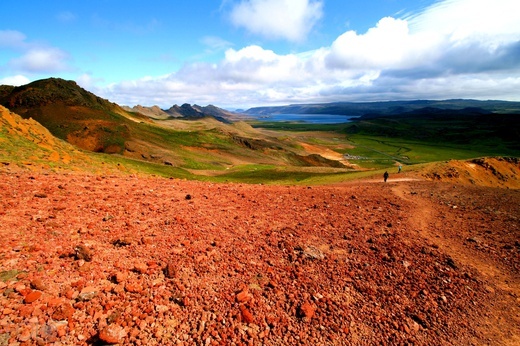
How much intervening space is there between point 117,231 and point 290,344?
6.58 metres

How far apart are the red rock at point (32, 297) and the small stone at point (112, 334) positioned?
5.61 feet

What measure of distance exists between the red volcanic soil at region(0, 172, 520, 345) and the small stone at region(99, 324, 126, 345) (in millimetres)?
22

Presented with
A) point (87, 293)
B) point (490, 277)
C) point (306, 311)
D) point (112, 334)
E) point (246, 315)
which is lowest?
point (490, 277)

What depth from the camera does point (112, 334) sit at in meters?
5.39

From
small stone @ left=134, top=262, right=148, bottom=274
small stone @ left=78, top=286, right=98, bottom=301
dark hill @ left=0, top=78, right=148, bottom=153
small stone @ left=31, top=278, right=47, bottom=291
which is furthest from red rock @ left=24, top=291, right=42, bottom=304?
dark hill @ left=0, top=78, right=148, bottom=153

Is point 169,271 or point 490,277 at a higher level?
point 169,271

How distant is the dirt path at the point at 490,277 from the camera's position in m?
6.97

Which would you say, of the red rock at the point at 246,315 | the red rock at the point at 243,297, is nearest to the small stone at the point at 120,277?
the red rock at the point at 243,297

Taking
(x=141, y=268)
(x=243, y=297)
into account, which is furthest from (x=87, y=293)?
(x=243, y=297)

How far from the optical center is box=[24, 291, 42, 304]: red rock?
5707mm

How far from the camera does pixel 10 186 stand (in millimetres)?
11359

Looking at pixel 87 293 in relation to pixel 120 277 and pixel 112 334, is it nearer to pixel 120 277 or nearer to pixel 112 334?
pixel 120 277

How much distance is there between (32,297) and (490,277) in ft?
41.4

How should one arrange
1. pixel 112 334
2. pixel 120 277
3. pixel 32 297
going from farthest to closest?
1. pixel 120 277
2. pixel 32 297
3. pixel 112 334
